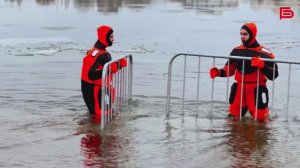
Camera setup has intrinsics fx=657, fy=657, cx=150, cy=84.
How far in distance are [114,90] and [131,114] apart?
1.89 feet

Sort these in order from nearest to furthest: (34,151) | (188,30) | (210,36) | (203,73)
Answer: (34,151), (203,73), (210,36), (188,30)

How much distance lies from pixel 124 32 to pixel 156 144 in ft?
52.1

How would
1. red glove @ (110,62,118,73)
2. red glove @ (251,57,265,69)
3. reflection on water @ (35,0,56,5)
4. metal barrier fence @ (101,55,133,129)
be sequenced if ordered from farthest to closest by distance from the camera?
reflection on water @ (35,0,56,5) < red glove @ (110,62,118,73) < red glove @ (251,57,265,69) < metal barrier fence @ (101,55,133,129)

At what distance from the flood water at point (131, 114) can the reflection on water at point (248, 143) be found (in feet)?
0.04

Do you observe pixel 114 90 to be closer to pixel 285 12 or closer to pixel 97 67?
pixel 97 67

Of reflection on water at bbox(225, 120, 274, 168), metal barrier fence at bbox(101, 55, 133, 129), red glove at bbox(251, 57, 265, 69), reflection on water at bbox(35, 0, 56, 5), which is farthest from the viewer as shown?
reflection on water at bbox(35, 0, 56, 5)

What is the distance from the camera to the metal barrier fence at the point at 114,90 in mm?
9148

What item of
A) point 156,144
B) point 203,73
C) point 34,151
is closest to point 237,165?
point 156,144

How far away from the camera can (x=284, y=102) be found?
40.0ft

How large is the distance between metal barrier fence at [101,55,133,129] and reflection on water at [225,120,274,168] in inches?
70.2

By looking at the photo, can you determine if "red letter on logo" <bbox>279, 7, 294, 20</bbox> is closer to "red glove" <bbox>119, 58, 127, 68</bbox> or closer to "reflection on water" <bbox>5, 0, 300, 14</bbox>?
"reflection on water" <bbox>5, 0, 300, 14</bbox>

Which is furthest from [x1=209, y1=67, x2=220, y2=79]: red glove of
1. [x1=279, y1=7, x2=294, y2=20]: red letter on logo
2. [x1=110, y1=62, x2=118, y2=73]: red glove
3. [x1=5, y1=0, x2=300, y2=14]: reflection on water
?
[x1=5, y1=0, x2=300, y2=14]: reflection on water

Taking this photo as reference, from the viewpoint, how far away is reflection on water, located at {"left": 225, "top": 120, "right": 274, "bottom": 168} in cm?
780

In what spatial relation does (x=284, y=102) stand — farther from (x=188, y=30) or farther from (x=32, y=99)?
(x=188, y=30)
